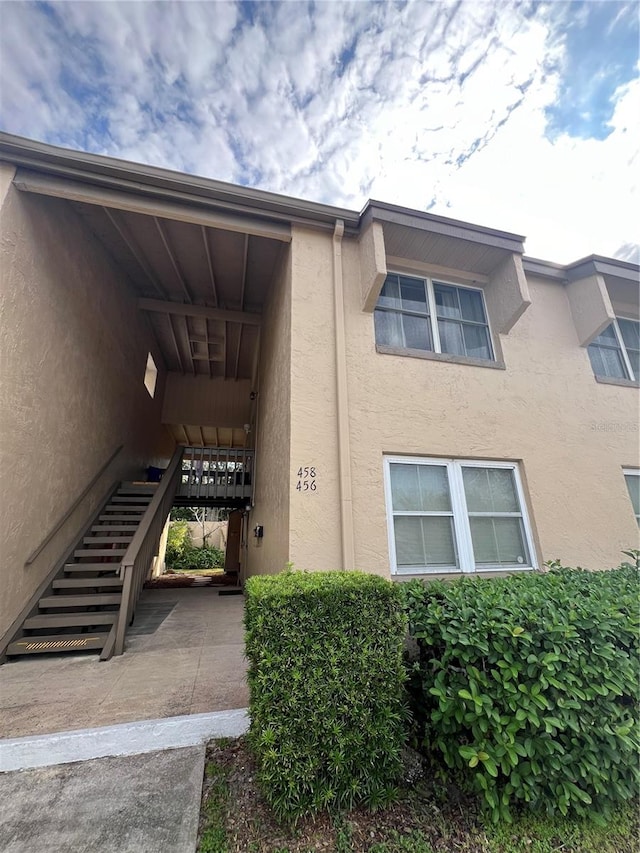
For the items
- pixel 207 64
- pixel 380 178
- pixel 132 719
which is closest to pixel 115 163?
pixel 207 64

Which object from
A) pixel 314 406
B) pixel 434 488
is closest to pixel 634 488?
pixel 434 488

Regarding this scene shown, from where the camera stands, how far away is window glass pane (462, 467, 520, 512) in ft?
14.6

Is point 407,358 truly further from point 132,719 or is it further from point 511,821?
point 132,719

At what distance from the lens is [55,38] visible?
Result: 438cm

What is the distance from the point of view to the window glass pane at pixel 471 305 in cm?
546

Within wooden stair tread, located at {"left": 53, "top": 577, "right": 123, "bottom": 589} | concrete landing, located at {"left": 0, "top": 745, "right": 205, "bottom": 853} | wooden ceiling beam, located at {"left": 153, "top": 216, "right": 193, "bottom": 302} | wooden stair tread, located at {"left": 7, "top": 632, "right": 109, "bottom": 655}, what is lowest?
concrete landing, located at {"left": 0, "top": 745, "right": 205, "bottom": 853}

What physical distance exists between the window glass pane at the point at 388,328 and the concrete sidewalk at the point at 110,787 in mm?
4330

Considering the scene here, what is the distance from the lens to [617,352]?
6223mm

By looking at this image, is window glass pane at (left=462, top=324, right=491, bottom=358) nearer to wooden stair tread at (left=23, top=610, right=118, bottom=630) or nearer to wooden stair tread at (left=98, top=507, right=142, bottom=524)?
wooden stair tread at (left=23, top=610, right=118, bottom=630)

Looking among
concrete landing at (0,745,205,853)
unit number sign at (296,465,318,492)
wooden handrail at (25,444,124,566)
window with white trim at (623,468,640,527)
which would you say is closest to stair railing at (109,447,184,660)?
wooden handrail at (25,444,124,566)

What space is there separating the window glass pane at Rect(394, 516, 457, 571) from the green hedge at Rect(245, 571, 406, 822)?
6.22ft

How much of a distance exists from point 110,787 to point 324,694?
54.6 inches

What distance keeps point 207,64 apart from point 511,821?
8.51 meters

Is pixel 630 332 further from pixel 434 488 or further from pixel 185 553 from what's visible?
pixel 185 553
